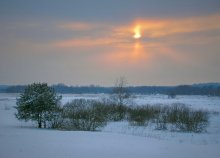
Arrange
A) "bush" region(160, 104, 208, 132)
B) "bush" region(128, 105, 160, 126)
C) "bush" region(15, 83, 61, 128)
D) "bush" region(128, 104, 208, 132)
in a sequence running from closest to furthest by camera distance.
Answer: "bush" region(15, 83, 61, 128) < "bush" region(160, 104, 208, 132) < "bush" region(128, 104, 208, 132) < "bush" region(128, 105, 160, 126)

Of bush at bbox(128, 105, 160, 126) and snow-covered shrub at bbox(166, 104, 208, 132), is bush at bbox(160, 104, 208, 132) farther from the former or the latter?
bush at bbox(128, 105, 160, 126)

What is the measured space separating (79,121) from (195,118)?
526 inches

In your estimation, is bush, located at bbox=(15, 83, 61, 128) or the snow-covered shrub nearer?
bush, located at bbox=(15, 83, 61, 128)

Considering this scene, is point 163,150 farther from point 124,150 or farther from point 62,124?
point 62,124

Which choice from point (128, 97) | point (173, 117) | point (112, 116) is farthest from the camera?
point (128, 97)

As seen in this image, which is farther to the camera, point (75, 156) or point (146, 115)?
point (146, 115)

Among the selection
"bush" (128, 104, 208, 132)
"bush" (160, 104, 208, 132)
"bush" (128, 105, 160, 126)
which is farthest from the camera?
"bush" (128, 105, 160, 126)

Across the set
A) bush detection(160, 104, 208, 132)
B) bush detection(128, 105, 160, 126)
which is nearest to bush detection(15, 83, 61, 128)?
bush detection(160, 104, 208, 132)

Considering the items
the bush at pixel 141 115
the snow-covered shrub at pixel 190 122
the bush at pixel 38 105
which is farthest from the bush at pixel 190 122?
the bush at pixel 38 105

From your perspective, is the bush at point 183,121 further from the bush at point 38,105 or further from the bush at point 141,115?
the bush at point 38,105

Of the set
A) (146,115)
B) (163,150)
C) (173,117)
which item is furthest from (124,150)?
(146,115)

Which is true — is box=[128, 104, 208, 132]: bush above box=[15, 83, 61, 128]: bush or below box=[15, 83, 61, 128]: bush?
below

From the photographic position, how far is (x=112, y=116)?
48875mm

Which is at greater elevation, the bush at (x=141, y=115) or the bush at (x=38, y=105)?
the bush at (x=38, y=105)
